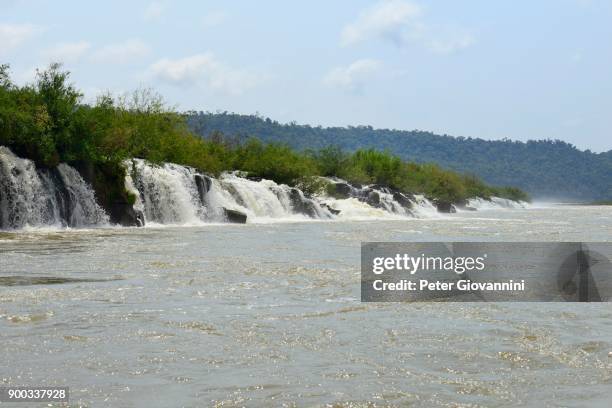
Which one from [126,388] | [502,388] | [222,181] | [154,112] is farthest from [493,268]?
[154,112]

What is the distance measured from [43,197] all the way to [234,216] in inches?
483

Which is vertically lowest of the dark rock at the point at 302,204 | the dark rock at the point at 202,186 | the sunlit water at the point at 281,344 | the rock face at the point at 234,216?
the sunlit water at the point at 281,344

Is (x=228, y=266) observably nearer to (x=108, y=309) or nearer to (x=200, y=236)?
(x=108, y=309)

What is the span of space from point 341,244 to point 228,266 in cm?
820

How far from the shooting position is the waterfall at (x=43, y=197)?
30.0 m

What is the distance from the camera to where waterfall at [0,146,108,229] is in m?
30.0

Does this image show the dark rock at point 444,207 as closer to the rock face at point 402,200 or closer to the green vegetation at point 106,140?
the rock face at point 402,200

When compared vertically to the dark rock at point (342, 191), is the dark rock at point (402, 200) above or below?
below

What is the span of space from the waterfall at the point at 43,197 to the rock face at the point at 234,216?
26.9ft

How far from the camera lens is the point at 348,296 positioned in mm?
11844

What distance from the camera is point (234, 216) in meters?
41.9

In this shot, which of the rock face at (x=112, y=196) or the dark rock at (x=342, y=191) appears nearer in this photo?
the rock face at (x=112, y=196)

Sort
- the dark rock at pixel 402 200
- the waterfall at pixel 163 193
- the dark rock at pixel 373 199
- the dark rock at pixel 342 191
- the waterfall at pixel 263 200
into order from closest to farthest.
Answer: the waterfall at pixel 163 193, the waterfall at pixel 263 200, the dark rock at pixel 373 199, the dark rock at pixel 342 191, the dark rock at pixel 402 200

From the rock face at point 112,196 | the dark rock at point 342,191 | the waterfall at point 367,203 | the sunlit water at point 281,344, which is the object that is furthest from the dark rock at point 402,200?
the sunlit water at point 281,344
